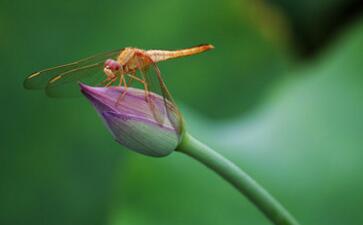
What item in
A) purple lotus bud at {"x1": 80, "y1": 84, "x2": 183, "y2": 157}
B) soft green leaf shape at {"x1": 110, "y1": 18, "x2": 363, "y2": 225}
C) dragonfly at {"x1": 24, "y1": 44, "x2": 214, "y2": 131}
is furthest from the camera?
soft green leaf shape at {"x1": 110, "y1": 18, "x2": 363, "y2": 225}

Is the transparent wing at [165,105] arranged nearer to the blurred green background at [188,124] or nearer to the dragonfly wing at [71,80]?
the dragonfly wing at [71,80]

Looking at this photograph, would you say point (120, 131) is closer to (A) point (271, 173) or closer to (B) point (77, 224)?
(A) point (271, 173)

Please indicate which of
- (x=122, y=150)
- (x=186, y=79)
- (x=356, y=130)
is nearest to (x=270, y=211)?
(x=356, y=130)

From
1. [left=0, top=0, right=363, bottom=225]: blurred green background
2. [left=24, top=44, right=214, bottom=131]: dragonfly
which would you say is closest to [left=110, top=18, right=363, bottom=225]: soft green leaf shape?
[left=0, top=0, right=363, bottom=225]: blurred green background

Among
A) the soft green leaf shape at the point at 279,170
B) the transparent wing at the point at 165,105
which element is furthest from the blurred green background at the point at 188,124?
the transparent wing at the point at 165,105

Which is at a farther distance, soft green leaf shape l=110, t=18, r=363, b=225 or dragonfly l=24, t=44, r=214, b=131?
soft green leaf shape l=110, t=18, r=363, b=225

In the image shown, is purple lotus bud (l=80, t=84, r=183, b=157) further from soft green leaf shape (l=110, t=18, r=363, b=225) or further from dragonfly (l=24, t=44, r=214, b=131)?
soft green leaf shape (l=110, t=18, r=363, b=225)
